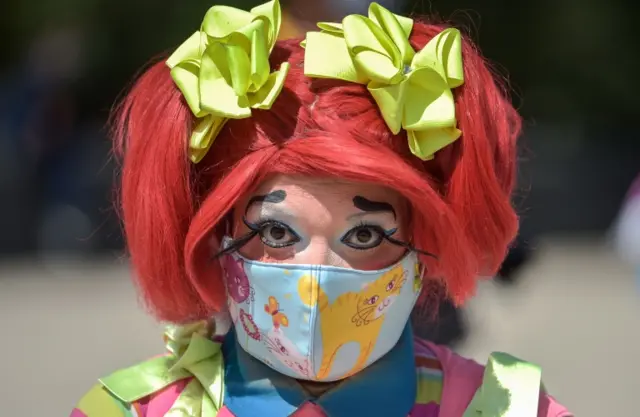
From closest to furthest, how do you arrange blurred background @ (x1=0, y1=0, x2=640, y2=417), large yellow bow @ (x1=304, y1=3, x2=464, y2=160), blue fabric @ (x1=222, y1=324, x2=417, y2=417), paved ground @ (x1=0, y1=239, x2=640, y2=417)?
1. large yellow bow @ (x1=304, y1=3, x2=464, y2=160)
2. blue fabric @ (x1=222, y1=324, x2=417, y2=417)
3. paved ground @ (x1=0, y1=239, x2=640, y2=417)
4. blurred background @ (x1=0, y1=0, x2=640, y2=417)

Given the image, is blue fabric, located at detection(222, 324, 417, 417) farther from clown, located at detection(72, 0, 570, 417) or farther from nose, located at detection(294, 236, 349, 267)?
nose, located at detection(294, 236, 349, 267)

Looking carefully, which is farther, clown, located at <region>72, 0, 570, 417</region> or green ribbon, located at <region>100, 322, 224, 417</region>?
green ribbon, located at <region>100, 322, 224, 417</region>

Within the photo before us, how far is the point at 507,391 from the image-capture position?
1525 mm

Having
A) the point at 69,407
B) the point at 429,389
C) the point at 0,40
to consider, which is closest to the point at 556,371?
the point at 69,407

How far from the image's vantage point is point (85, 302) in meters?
4.72

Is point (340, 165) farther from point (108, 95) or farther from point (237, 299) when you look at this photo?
point (108, 95)

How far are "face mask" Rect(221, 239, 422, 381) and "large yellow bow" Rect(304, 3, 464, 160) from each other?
0.71 ft

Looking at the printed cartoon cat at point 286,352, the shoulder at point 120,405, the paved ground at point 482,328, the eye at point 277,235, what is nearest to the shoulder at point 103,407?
the shoulder at point 120,405

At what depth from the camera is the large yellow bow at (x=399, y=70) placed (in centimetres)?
139

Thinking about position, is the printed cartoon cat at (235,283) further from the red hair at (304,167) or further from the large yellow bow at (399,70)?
the large yellow bow at (399,70)

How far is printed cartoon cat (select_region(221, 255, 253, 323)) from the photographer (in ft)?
4.86

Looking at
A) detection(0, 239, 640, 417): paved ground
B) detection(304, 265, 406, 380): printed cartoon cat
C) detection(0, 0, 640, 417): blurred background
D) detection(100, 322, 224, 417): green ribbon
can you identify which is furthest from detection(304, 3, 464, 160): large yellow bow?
detection(0, 239, 640, 417): paved ground

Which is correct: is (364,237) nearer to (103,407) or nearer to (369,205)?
(369,205)

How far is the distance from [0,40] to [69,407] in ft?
14.1
